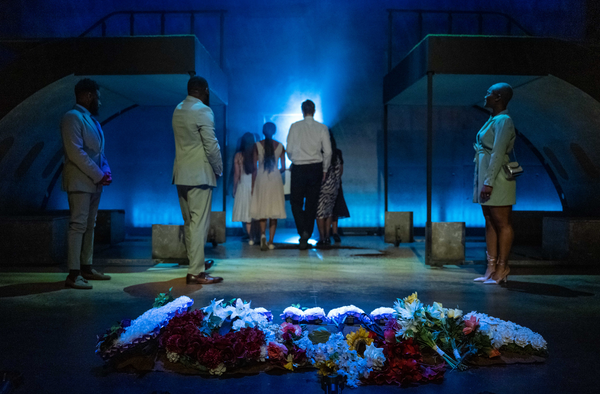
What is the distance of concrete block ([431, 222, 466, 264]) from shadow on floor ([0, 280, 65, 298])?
402cm

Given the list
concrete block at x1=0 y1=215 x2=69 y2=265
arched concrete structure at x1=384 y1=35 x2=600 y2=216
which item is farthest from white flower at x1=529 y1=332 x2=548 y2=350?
concrete block at x1=0 y1=215 x2=69 y2=265

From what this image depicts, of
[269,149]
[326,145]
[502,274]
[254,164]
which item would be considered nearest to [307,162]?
[326,145]

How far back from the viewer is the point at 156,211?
33.0 ft

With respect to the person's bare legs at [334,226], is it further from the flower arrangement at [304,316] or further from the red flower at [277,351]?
the red flower at [277,351]

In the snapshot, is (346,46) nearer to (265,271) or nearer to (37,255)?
(265,271)

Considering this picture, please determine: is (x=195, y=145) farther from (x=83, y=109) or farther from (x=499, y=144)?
(x=499, y=144)

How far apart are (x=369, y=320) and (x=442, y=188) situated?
24.6ft

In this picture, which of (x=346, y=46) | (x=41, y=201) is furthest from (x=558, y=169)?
Answer: (x=41, y=201)

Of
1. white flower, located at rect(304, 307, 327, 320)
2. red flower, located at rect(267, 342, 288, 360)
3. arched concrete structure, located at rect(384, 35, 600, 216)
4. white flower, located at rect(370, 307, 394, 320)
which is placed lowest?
red flower, located at rect(267, 342, 288, 360)

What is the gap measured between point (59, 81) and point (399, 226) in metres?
5.48

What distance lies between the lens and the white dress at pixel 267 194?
7.26m

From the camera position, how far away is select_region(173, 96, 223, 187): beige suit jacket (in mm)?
4555

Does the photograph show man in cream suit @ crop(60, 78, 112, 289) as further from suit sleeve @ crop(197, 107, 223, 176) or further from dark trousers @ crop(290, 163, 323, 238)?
dark trousers @ crop(290, 163, 323, 238)

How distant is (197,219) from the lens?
463cm
